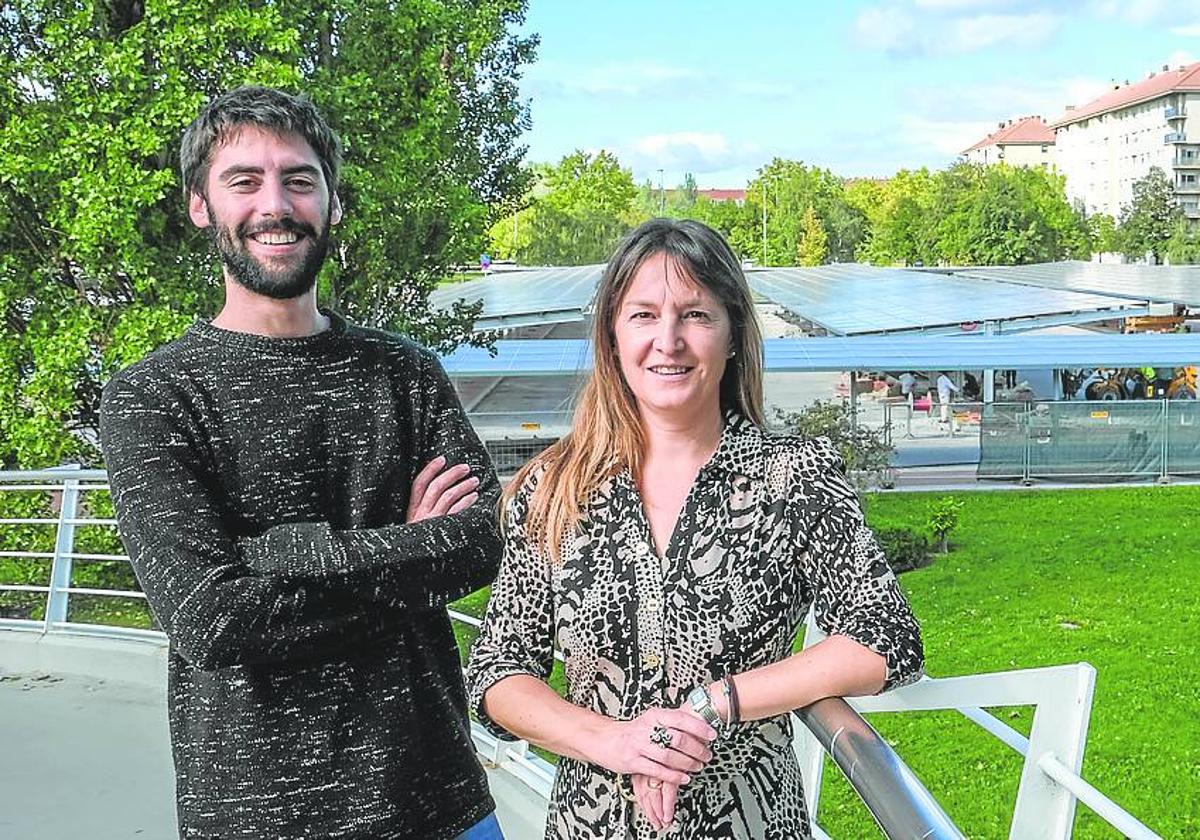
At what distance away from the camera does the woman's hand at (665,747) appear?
1.19 metres

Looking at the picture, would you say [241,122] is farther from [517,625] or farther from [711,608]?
[711,608]

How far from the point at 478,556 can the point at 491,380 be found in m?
16.3

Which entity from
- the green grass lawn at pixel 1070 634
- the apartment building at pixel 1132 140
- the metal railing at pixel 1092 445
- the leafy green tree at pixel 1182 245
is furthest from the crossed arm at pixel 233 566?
the apartment building at pixel 1132 140

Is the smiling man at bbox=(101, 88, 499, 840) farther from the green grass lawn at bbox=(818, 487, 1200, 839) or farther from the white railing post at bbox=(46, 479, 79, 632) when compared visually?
the green grass lawn at bbox=(818, 487, 1200, 839)

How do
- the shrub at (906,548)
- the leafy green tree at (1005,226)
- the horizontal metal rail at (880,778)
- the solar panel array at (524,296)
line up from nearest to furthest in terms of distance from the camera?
the horizontal metal rail at (880,778) → the shrub at (906,548) → the solar panel array at (524,296) → the leafy green tree at (1005,226)

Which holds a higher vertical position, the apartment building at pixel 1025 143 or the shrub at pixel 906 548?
the apartment building at pixel 1025 143

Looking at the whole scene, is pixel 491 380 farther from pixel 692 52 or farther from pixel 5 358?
pixel 692 52

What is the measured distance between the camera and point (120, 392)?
1510 millimetres

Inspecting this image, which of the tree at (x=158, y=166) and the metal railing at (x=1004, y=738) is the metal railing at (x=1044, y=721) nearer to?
the metal railing at (x=1004, y=738)

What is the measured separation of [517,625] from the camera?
135 centimetres

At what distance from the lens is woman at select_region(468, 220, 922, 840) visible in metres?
1.24

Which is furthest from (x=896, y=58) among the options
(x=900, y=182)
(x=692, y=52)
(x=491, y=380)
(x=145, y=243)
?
(x=145, y=243)

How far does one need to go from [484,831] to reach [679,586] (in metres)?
0.51

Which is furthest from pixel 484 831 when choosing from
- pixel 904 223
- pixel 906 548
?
pixel 904 223
